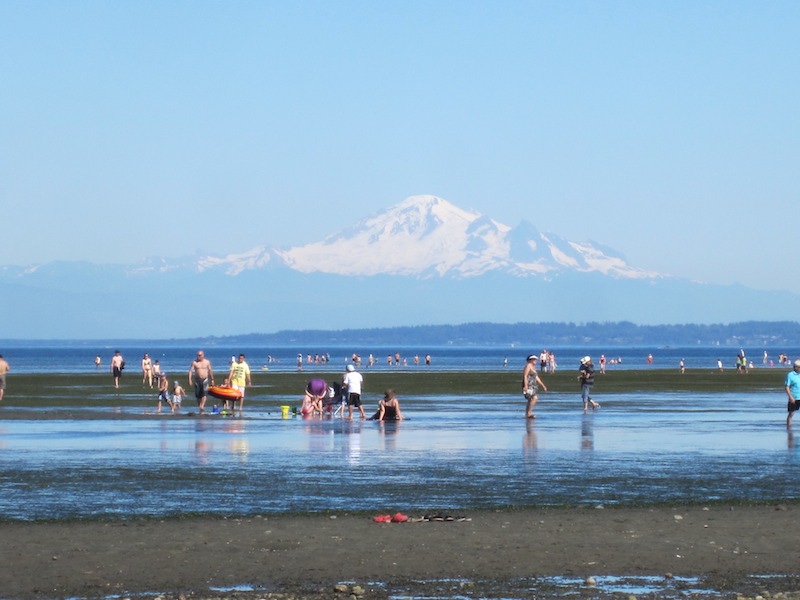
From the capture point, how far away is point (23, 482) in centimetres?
2061

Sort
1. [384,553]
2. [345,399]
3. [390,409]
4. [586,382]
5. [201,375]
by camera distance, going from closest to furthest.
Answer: [384,553]
[390,409]
[345,399]
[201,375]
[586,382]

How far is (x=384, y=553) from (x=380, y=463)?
10.2 metres

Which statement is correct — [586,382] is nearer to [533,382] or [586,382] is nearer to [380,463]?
[533,382]

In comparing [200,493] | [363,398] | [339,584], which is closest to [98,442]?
[200,493]

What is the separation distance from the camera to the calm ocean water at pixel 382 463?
730 inches

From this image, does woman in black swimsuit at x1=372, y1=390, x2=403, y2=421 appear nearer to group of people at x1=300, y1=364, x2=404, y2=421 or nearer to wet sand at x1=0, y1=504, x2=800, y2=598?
group of people at x1=300, y1=364, x2=404, y2=421

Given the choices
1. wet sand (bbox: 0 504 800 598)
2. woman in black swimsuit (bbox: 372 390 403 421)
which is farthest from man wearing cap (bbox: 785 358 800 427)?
wet sand (bbox: 0 504 800 598)

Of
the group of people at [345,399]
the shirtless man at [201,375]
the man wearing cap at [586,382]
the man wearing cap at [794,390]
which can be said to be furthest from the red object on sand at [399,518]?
the man wearing cap at [586,382]

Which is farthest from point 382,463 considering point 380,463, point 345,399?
point 345,399

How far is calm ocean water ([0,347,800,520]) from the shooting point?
60.8ft

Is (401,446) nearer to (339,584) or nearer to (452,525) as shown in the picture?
(452,525)

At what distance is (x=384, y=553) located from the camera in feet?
45.9

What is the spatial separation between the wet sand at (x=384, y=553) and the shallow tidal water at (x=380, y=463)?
1.63 metres

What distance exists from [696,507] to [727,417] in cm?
2241
